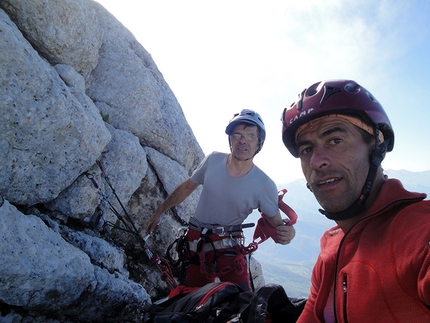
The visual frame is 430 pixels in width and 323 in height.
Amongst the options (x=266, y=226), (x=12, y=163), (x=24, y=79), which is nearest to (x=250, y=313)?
(x=266, y=226)

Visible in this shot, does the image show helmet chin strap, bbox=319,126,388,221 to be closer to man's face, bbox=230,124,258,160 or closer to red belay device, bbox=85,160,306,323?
red belay device, bbox=85,160,306,323

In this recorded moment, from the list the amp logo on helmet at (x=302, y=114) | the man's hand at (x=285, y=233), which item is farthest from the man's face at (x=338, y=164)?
the man's hand at (x=285, y=233)

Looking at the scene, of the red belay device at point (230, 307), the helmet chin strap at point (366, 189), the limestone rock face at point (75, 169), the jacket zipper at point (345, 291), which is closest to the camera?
the jacket zipper at point (345, 291)

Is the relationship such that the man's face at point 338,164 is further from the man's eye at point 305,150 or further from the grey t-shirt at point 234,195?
the grey t-shirt at point 234,195

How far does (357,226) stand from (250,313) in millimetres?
1766

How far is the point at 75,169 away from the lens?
6473 millimetres

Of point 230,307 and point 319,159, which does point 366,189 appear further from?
point 230,307

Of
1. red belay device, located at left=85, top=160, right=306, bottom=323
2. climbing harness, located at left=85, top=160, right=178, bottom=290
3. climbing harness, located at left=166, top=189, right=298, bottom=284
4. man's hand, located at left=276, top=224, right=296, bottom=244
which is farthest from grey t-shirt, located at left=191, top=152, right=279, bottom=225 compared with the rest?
red belay device, located at left=85, top=160, right=306, bottom=323

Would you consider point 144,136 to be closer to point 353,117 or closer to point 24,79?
point 24,79

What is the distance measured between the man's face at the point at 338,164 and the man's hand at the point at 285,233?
2983 millimetres

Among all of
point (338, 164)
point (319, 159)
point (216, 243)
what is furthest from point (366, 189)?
point (216, 243)

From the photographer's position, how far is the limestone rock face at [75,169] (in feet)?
15.2

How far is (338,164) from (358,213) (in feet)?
2.01

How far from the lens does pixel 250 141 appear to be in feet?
21.1
